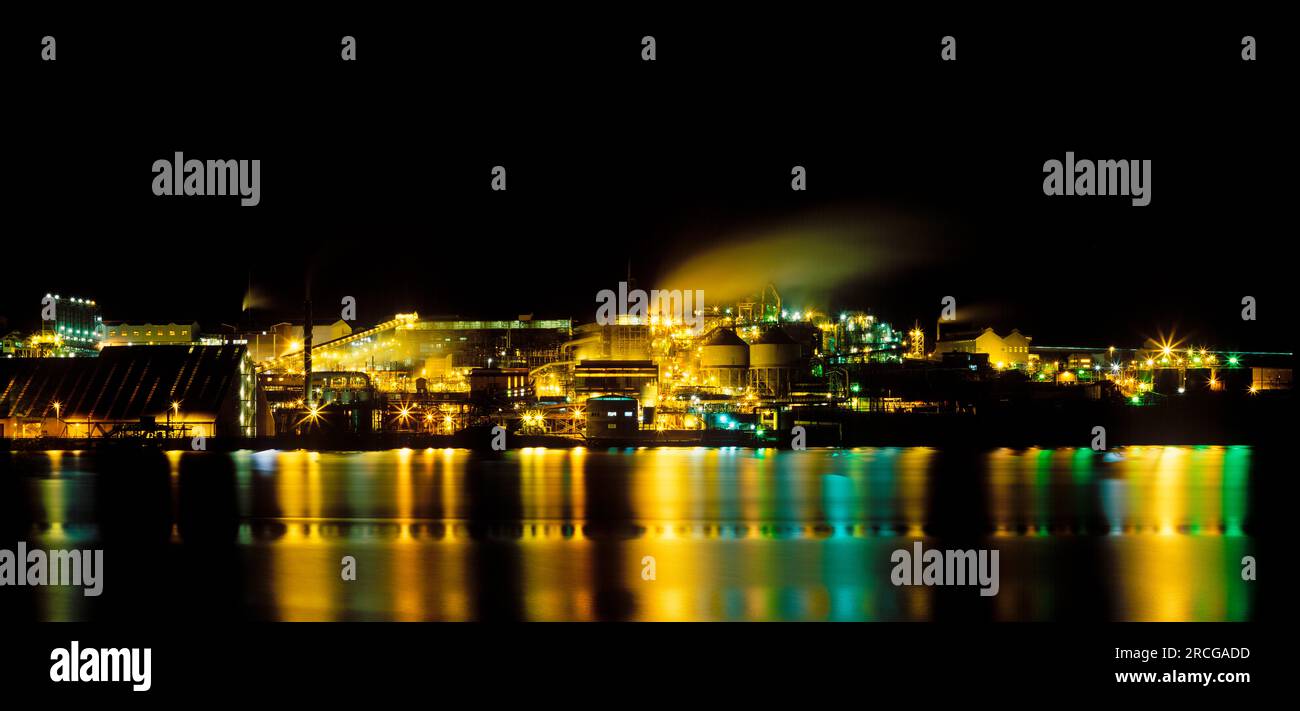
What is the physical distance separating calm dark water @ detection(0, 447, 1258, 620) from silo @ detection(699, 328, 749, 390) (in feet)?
42.4

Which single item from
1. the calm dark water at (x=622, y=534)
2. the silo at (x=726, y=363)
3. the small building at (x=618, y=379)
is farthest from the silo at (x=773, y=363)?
the calm dark water at (x=622, y=534)

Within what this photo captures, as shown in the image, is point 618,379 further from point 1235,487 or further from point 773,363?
point 1235,487

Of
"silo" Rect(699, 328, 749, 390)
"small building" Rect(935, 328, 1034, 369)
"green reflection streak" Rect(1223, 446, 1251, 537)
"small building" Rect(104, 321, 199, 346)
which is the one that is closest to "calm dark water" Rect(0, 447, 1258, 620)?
"green reflection streak" Rect(1223, 446, 1251, 537)

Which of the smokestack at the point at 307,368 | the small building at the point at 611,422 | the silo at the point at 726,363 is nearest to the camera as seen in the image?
the small building at the point at 611,422

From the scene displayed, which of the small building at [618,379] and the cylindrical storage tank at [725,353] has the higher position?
the cylindrical storage tank at [725,353]

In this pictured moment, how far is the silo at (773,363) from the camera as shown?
4519 centimetres

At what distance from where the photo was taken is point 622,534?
18.0m

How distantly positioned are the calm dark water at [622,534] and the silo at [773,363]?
12947 millimetres

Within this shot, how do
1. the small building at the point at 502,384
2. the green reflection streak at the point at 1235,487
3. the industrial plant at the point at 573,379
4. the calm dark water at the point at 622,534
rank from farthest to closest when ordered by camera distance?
1. the small building at the point at 502,384
2. the industrial plant at the point at 573,379
3. the green reflection streak at the point at 1235,487
4. the calm dark water at the point at 622,534

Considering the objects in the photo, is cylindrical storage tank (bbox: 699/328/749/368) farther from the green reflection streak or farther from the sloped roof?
the sloped roof

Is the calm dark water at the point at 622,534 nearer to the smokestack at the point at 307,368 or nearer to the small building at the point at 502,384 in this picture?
the smokestack at the point at 307,368

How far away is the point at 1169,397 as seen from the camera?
47.1m

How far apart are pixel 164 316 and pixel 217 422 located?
32345 mm

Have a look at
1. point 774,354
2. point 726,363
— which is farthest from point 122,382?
point 774,354
